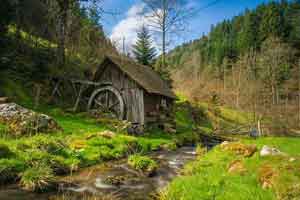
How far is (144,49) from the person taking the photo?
28.5m

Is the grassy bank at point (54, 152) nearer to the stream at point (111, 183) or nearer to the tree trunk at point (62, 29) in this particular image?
the stream at point (111, 183)

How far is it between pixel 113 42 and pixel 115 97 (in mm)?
15547

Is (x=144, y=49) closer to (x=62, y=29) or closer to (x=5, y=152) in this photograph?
(x=62, y=29)

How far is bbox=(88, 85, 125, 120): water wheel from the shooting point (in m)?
17.5

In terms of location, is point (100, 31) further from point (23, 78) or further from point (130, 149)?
point (130, 149)

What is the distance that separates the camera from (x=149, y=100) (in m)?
18.0

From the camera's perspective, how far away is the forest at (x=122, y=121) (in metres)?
5.84

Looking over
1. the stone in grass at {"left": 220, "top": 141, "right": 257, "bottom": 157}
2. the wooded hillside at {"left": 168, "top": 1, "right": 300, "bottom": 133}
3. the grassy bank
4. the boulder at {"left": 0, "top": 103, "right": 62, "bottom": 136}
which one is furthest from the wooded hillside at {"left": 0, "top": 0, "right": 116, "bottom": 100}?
the wooded hillside at {"left": 168, "top": 1, "right": 300, "bottom": 133}

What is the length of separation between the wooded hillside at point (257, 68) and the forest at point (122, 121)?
0.29 metres

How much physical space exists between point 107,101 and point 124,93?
155 cm

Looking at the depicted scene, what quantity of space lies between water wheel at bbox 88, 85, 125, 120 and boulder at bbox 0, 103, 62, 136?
7390mm

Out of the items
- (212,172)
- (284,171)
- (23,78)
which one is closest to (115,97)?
(23,78)

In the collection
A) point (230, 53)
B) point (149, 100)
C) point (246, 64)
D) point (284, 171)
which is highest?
point (230, 53)

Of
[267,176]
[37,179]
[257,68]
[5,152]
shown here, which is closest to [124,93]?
[5,152]
